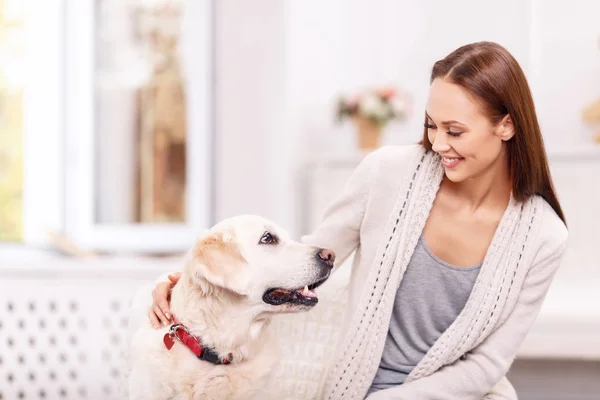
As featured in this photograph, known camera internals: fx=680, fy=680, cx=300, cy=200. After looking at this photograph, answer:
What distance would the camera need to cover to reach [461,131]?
1.36m

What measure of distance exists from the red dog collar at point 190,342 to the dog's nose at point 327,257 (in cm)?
28

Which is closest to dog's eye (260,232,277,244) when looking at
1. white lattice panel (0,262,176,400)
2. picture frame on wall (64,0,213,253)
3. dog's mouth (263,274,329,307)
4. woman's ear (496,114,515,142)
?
dog's mouth (263,274,329,307)

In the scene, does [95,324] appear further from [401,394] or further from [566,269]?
[566,269]

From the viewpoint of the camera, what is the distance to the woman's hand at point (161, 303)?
1.40 metres

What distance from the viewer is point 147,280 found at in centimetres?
237

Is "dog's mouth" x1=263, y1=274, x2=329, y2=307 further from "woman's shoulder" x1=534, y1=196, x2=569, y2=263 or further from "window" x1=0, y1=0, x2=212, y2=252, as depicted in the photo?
"window" x1=0, y1=0, x2=212, y2=252

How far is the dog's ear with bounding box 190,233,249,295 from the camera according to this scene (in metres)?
1.30

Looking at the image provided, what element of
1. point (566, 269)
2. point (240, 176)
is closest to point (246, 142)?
point (240, 176)

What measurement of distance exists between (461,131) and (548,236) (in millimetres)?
319

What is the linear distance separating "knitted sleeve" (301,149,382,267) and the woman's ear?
0.28m

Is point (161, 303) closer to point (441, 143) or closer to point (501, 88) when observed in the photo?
point (441, 143)

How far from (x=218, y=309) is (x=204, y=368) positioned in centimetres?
12

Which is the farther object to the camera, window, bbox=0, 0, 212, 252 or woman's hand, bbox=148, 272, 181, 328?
window, bbox=0, 0, 212, 252

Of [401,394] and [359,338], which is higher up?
[359,338]
